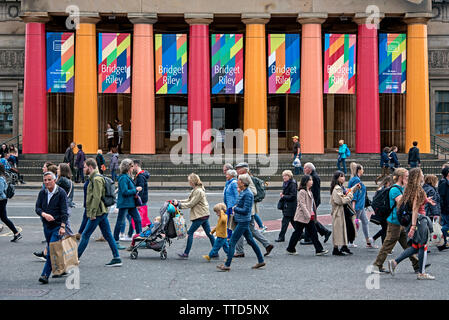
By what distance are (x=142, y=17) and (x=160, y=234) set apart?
19853 millimetres

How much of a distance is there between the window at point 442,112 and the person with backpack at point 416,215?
86.6 ft

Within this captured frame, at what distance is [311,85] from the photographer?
97.3ft

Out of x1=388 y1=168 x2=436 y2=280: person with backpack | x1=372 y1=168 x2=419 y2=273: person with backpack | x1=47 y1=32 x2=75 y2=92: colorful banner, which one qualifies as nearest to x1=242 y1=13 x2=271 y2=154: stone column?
x1=47 y1=32 x2=75 y2=92: colorful banner

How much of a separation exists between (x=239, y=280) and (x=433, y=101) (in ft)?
90.3

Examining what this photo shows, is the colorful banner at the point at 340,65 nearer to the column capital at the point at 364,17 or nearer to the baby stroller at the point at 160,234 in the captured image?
the column capital at the point at 364,17

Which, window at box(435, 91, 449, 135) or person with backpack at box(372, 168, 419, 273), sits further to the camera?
window at box(435, 91, 449, 135)

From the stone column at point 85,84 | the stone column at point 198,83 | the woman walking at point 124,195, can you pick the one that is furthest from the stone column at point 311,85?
the woman walking at point 124,195

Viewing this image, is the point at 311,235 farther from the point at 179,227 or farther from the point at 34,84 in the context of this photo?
the point at 34,84

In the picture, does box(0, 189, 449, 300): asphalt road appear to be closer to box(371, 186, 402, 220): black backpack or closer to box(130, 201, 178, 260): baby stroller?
box(130, 201, 178, 260): baby stroller

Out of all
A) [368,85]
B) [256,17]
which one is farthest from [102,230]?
[368,85]

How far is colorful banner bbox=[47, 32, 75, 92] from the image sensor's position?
29.7 metres

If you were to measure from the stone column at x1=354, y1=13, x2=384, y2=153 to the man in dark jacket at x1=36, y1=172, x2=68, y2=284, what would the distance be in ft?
74.2

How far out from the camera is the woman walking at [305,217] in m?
11.7

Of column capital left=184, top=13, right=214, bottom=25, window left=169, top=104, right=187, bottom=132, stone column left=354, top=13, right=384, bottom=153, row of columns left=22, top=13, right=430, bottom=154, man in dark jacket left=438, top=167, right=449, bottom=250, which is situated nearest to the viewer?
man in dark jacket left=438, top=167, right=449, bottom=250
